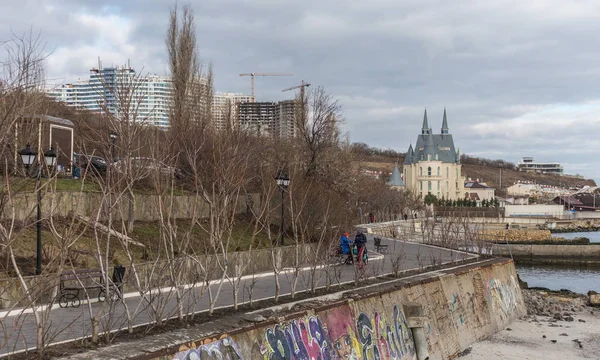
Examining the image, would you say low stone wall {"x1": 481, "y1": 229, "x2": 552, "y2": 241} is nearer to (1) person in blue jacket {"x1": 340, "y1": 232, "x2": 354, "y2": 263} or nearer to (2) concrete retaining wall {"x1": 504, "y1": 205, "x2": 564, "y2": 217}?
(2) concrete retaining wall {"x1": 504, "y1": 205, "x2": 564, "y2": 217}

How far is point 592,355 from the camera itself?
18.2m

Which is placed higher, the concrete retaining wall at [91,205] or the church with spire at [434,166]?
the church with spire at [434,166]

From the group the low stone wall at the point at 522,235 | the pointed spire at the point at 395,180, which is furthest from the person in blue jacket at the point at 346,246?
the pointed spire at the point at 395,180

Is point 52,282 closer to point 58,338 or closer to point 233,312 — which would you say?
point 58,338

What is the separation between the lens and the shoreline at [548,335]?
59.2 feet

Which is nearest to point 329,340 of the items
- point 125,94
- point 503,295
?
point 125,94

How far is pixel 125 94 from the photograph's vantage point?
12664 mm

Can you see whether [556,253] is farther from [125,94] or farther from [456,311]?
[125,94]

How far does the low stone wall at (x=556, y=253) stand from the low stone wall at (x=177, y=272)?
124 feet

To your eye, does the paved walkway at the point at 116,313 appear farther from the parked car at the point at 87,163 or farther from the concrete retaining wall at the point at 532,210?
the concrete retaining wall at the point at 532,210

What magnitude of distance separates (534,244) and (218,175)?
51037 millimetres

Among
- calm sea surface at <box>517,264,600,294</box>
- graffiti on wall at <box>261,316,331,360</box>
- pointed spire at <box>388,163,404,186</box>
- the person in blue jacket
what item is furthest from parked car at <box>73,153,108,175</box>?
pointed spire at <box>388,163,404,186</box>

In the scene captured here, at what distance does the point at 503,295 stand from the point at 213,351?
15.9m

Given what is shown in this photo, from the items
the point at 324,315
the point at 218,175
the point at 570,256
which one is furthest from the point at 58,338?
the point at 570,256
